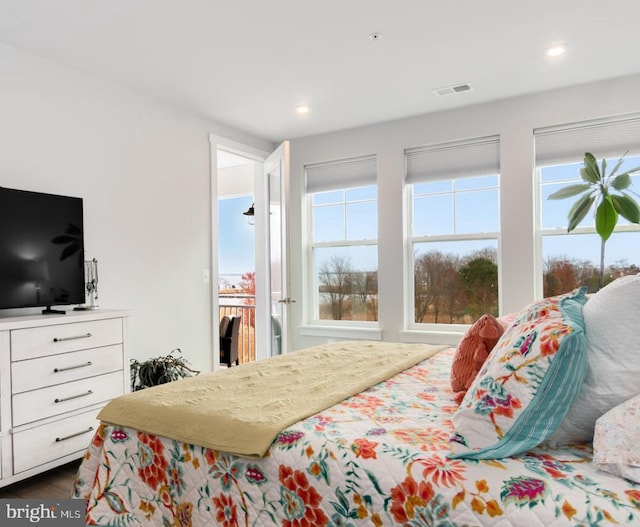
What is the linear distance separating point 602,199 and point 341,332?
254cm

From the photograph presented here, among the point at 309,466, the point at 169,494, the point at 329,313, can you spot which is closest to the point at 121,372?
the point at 169,494

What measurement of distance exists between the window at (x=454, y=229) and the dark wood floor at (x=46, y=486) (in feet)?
9.95

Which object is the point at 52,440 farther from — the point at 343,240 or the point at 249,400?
the point at 343,240

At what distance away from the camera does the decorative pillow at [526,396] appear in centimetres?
114

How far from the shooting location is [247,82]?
351 centimetres

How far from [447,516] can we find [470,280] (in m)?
3.39

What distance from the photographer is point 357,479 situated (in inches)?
46.8

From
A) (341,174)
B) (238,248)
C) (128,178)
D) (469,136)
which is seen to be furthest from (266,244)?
(238,248)

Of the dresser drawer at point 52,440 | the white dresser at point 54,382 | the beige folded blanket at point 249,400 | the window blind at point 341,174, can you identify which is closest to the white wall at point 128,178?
the white dresser at point 54,382

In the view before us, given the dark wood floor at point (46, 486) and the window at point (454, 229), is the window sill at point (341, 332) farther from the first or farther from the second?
the dark wood floor at point (46, 486)

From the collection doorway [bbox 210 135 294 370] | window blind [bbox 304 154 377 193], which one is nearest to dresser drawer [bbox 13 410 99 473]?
doorway [bbox 210 135 294 370]

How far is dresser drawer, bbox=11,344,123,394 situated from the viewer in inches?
95.9

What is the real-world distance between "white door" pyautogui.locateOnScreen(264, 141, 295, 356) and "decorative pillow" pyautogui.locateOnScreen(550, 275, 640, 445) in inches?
118

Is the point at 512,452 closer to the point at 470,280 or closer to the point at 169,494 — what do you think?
the point at 169,494
